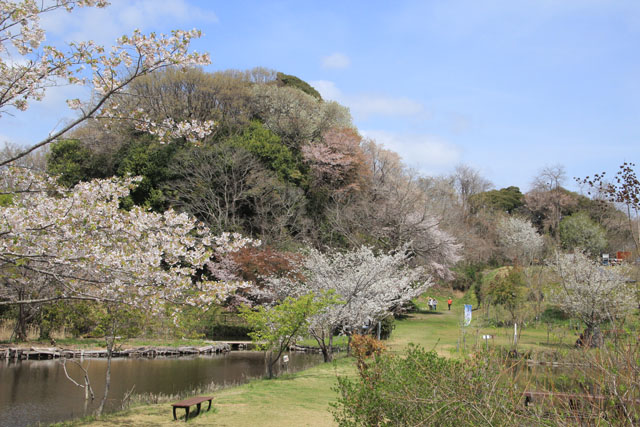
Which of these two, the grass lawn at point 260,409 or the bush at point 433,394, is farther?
the grass lawn at point 260,409

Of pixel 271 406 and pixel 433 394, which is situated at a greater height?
pixel 433 394

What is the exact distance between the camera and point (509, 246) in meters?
35.3

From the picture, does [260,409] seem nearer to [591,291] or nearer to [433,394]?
[433,394]

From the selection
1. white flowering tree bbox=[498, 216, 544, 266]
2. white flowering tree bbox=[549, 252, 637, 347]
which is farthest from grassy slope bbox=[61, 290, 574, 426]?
white flowering tree bbox=[498, 216, 544, 266]

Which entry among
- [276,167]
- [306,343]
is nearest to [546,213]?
[276,167]

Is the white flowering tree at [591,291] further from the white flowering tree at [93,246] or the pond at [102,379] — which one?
the white flowering tree at [93,246]

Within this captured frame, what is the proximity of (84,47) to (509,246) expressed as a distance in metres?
34.0

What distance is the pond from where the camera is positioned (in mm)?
10312

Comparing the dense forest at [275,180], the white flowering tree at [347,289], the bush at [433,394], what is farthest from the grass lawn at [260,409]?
the dense forest at [275,180]

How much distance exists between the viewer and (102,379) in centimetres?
1396

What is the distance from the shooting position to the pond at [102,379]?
1031 cm

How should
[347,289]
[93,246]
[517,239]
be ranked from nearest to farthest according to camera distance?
[93,246]
[347,289]
[517,239]

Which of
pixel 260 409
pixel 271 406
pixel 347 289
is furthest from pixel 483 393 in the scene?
pixel 347 289

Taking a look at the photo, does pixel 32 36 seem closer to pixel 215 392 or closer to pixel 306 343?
pixel 215 392
